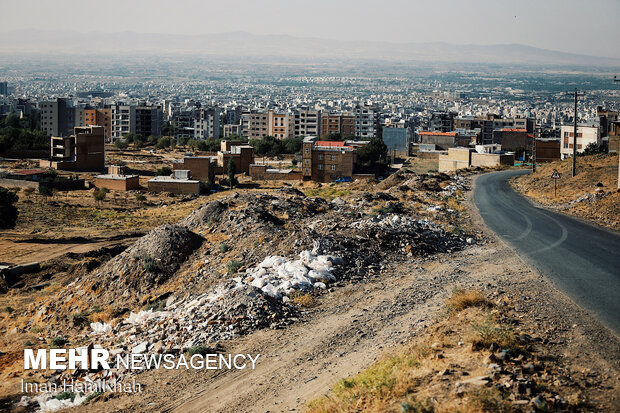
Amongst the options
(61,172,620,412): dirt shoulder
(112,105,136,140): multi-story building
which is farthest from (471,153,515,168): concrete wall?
(112,105,136,140): multi-story building

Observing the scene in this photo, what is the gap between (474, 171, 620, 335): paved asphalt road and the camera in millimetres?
9656

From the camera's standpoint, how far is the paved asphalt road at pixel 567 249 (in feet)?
31.7

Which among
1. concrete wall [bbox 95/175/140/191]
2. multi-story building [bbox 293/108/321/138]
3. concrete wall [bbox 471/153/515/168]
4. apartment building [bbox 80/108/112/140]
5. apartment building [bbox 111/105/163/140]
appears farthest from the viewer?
apartment building [bbox 111/105/163/140]

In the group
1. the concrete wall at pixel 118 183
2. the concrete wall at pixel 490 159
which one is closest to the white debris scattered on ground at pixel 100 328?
the concrete wall at pixel 118 183

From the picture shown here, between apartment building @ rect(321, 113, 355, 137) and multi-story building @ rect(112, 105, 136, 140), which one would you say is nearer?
multi-story building @ rect(112, 105, 136, 140)

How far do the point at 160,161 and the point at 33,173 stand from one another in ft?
60.3

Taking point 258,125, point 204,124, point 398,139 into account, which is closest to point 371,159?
point 398,139

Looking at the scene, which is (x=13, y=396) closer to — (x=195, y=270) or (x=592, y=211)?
(x=195, y=270)

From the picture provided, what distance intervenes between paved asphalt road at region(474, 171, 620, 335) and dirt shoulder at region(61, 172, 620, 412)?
1.21 ft

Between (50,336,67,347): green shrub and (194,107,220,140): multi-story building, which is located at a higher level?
(194,107,220,140): multi-story building

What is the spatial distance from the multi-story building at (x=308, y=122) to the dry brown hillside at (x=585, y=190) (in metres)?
63.1

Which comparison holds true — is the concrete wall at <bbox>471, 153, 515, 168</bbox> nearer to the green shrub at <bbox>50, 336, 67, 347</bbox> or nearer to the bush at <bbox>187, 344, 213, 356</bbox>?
the green shrub at <bbox>50, 336, 67, 347</bbox>

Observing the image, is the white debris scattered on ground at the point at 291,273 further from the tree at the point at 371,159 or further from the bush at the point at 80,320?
the tree at the point at 371,159

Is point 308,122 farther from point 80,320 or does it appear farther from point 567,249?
point 80,320
